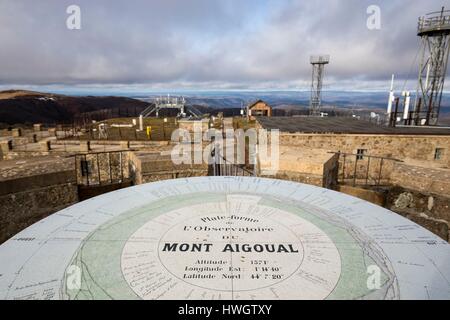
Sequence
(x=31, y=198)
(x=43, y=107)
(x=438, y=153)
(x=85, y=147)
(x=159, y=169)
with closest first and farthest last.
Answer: (x=31, y=198)
(x=159, y=169)
(x=438, y=153)
(x=85, y=147)
(x=43, y=107)

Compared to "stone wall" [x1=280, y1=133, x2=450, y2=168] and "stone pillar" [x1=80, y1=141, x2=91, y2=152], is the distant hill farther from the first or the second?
"stone wall" [x1=280, y1=133, x2=450, y2=168]

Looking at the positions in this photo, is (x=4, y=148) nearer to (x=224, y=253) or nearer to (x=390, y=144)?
(x=224, y=253)

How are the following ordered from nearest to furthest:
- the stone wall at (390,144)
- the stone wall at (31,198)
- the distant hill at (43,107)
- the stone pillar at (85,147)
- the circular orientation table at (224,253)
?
the circular orientation table at (224,253), the stone wall at (31,198), the stone wall at (390,144), the stone pillar at (85,147), the distant hill at (43,107)

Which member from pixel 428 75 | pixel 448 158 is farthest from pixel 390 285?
pixel 428 75

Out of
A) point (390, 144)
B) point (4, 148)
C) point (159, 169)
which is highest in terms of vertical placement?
point (159, 169)

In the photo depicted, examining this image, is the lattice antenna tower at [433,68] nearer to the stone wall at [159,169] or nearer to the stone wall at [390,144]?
the stone wall at [390,144]

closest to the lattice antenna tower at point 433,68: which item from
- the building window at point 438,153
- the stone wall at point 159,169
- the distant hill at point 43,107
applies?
the building window at point 438,153

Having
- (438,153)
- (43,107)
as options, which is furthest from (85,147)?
(43,107)
